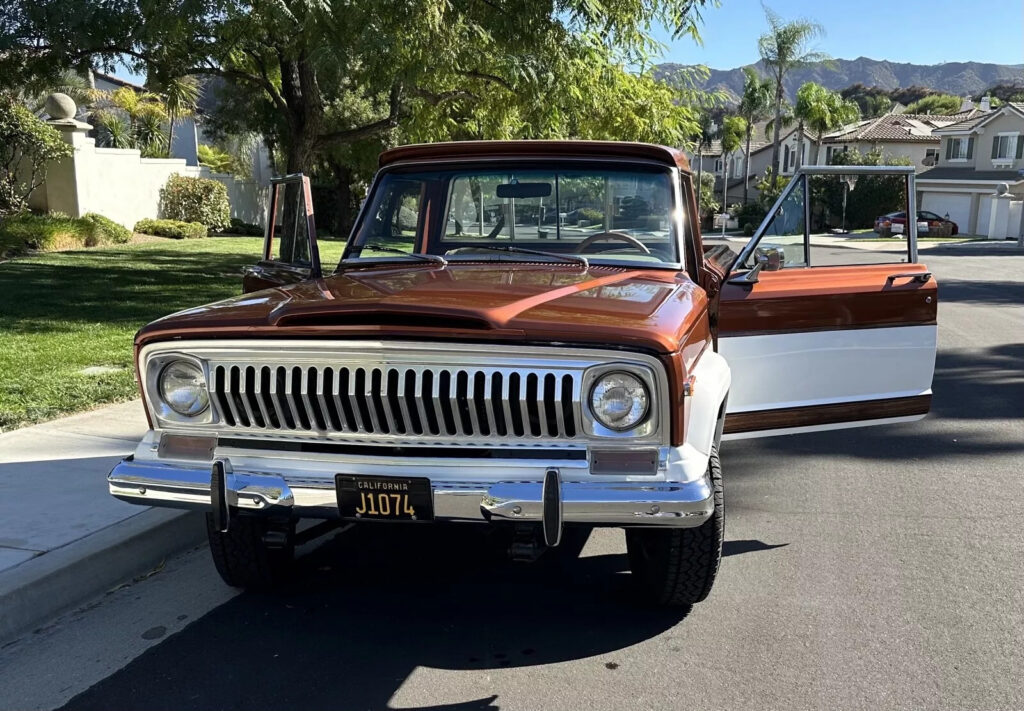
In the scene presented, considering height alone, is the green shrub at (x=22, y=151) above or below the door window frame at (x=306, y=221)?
above

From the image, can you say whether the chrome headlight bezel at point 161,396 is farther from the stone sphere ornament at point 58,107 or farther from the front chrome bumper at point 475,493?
the stone sphere ornament at point 58,107

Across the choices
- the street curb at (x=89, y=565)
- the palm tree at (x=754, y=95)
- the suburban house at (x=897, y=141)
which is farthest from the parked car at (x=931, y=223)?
the street curb at (x=89, y=565)

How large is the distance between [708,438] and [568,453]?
23.1 inches

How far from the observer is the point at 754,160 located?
81.6 meters

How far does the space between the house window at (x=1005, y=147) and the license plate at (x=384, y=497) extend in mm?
54679

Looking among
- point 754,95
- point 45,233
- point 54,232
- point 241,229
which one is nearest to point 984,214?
point 754,95

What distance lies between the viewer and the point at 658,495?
3141 millimetres

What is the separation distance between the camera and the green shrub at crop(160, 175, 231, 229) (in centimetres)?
2538

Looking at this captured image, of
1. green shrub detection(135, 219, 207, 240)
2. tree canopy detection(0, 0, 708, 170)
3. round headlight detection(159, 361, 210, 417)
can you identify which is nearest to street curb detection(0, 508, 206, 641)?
round headlight detection(159, 361, 210, 417)

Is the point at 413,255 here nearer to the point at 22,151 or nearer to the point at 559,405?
the point at 559,405

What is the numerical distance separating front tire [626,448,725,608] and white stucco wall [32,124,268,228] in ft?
66.0

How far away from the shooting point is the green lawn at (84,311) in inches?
285

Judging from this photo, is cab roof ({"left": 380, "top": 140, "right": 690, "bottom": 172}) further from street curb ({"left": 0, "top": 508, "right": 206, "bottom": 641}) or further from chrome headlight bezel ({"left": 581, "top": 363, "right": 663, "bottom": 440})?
street curb ({"left": 0, "top": 508, "right": 206, "bottom": 641})

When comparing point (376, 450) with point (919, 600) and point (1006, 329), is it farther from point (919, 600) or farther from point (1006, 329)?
point (1006, 329)
